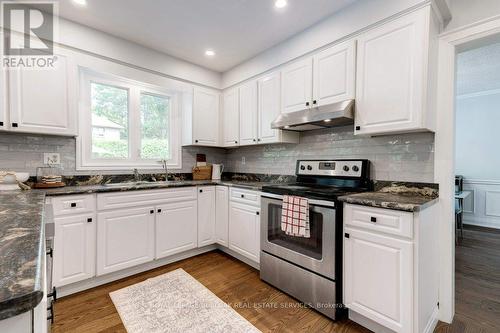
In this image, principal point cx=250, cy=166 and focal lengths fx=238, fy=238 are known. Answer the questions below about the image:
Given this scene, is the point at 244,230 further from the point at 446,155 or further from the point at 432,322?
the point at 446,155

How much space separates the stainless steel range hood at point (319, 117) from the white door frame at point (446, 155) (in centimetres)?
67

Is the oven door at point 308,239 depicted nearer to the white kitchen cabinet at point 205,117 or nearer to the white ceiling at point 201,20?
the white kitchen cabinet at point 205,117

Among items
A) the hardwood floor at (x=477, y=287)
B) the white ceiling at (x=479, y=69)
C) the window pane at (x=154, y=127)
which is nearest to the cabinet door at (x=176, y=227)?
the window pane at (x=154, y=127)

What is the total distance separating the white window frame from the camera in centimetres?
267

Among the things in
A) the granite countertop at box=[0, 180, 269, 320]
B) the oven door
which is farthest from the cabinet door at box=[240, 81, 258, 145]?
the granite countertop at box=[0, 180, 269, 320]

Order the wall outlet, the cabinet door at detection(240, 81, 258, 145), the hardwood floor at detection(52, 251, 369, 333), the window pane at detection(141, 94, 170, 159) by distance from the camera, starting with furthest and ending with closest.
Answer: the window pane at detection(141, 94, 170, 159), the cabinet door at detection(240, 81, 258, 145), the wall outlet, the hardwood floor at detection(52, 251, 369, 333)

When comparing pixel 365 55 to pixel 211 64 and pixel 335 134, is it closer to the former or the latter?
pixel 335 134

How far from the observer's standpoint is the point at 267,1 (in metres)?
→ 2.07

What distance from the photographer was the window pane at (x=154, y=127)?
3213 millimetres

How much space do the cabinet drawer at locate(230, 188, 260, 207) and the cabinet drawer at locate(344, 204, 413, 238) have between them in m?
1.04

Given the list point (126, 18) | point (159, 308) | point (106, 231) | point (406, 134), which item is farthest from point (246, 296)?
point (126, 18)

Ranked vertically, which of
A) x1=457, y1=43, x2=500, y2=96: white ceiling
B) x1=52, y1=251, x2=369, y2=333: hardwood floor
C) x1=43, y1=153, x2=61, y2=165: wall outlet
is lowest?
x1=52, y1=251, x2=369, y2=333: hardwood floor

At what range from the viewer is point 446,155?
6.01ft

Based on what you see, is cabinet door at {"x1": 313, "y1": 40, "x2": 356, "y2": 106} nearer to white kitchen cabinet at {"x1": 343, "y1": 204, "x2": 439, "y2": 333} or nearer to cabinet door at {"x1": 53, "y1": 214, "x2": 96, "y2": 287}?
white kitchen cabinet at {"x1": 343, "y1": 204, "x2": 439, "y2": 333}
